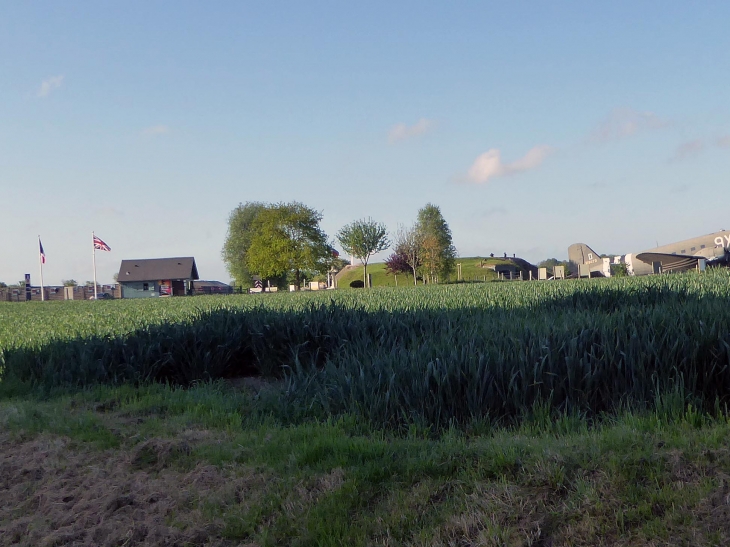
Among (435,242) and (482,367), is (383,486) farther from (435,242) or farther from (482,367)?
(435,242)

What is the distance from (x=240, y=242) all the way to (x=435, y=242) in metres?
31.8

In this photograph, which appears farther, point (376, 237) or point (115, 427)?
point (376, 237)

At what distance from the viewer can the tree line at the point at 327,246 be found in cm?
6259

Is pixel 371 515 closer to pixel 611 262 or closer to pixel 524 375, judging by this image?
pixel 524 375

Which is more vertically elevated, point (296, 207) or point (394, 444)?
point (296, 207)

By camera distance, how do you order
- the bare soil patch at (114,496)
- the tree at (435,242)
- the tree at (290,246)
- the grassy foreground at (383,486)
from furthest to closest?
the tree at (290,246)
the tree at (435,242)
the bare soil patch at (114,496)
the grassy foreground at (383,486)

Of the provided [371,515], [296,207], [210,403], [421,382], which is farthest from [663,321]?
[296,207]

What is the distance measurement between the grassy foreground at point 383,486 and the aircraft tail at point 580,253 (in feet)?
236

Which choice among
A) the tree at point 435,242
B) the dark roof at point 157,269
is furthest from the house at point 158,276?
the tree at point 435,242

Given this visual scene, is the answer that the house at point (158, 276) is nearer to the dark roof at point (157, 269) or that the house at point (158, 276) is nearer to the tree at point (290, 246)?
the dark roof at point (157, 269)

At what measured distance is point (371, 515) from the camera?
3164 mm

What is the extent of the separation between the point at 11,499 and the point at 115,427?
1.41m

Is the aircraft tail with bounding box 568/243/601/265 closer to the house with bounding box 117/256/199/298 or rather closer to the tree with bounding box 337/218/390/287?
the tree with bounding box 337/218/390/287

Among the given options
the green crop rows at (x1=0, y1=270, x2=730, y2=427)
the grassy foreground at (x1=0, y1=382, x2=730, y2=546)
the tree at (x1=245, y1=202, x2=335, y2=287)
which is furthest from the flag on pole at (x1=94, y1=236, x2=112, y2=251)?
the grassy foreground at (x1=0, y1=382, x2=730, y2=546)
